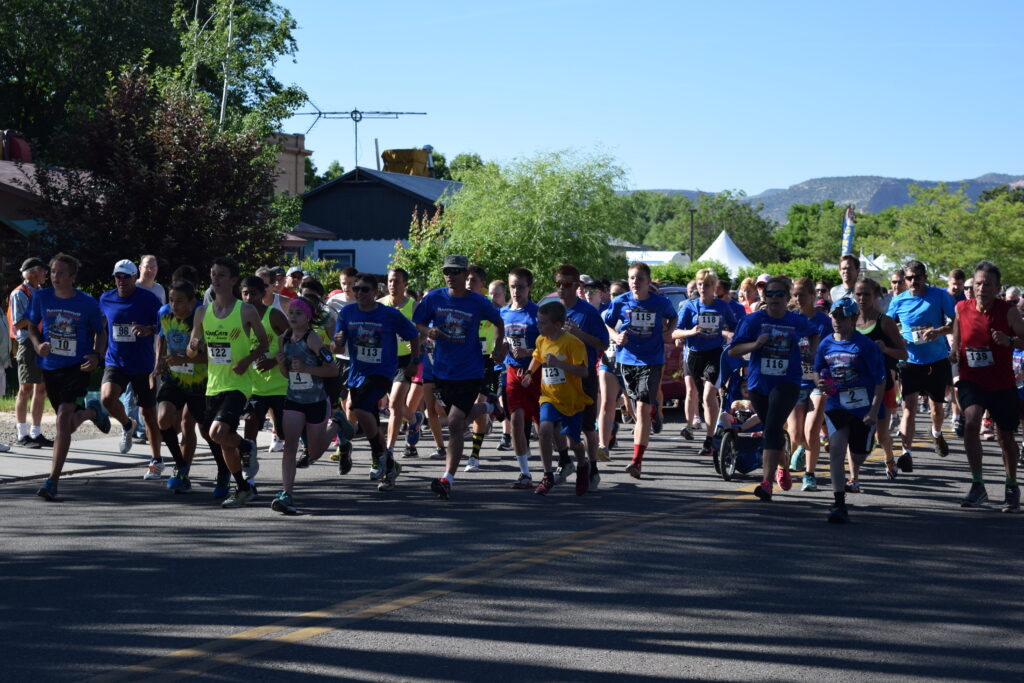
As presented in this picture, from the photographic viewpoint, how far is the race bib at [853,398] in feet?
32.2

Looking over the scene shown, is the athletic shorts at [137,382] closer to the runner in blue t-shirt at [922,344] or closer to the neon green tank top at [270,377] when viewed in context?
the neon green tank top at [270,377]

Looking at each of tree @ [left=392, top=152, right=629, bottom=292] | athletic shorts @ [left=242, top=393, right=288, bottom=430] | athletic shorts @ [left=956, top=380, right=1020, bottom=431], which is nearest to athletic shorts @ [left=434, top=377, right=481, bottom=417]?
athletic shorts @ [left=242, top=393, right=288, bottom=430]

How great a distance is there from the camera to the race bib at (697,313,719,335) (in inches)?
588

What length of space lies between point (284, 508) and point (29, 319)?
362 cm

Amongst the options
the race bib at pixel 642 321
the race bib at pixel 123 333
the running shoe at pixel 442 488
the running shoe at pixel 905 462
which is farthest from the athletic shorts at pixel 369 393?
the running shoe at pixel 905 462

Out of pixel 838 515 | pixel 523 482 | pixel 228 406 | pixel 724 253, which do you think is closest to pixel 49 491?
pixel 228 406

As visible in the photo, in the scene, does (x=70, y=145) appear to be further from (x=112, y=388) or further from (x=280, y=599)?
(x=280, y=599)

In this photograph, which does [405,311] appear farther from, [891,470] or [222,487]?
[891,470]

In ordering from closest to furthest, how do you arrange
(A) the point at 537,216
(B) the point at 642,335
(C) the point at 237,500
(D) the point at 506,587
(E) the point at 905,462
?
(D) the point at 506,587, (C) the point at 237,500, (E) the point at 905,462, (B) the point at 642,335, (A) the point at 537,216

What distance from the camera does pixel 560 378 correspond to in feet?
34.9

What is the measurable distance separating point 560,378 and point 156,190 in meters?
15.9

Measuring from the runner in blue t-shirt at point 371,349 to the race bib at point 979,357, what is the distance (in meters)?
4.47

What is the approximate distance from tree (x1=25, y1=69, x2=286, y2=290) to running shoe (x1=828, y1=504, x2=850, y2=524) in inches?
670

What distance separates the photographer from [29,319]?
11.7m
